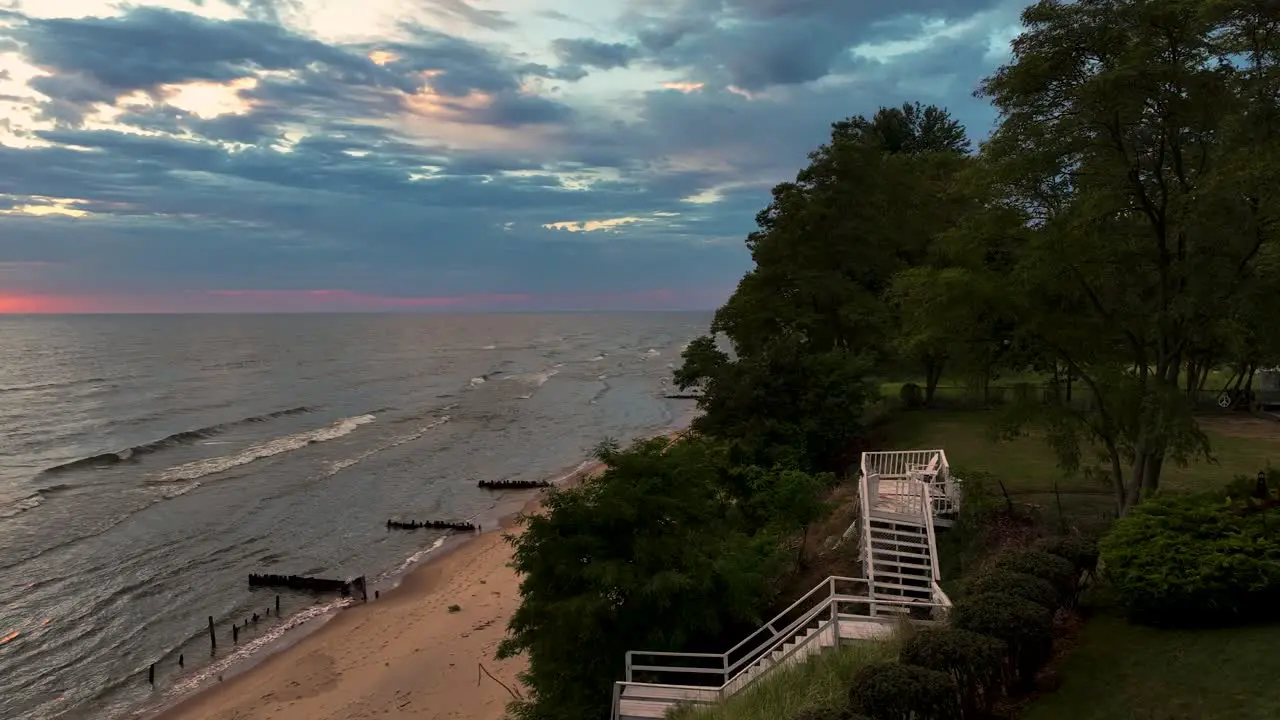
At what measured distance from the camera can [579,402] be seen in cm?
8212

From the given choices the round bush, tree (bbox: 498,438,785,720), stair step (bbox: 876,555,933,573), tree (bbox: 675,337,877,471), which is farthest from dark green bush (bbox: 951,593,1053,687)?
the round bush

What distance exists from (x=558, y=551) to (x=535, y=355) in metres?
141

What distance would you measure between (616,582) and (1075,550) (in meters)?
8.00

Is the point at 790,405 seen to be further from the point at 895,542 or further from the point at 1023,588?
the point at 1023,588

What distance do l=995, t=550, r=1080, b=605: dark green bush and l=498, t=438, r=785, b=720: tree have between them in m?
5.16

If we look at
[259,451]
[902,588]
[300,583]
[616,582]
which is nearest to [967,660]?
[902,588]

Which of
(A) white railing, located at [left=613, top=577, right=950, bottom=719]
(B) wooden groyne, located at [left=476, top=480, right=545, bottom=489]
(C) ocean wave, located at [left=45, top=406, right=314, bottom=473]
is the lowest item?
(B) wooden groyne, located at [left=476, top=480, right=545, bottom=489]

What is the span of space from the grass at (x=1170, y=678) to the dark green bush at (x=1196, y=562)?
0.31 meters

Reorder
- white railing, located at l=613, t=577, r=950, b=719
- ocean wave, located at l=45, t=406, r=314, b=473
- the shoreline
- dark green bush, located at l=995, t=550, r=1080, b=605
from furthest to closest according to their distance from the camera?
ocean wave, located at l=45, t=406, r=314, b=473 → the shoreline → white railing, located at l=613, t=577, r=950, b=719 → dark green bush, located at l=995, t=550, r=1080, b=605

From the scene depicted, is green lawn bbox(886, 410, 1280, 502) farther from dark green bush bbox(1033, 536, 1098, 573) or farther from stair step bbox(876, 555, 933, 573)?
dark green bush bbox(1033, 536, 1098, 573)

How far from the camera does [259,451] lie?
54.9 m

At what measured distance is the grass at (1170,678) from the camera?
9250 millimetres

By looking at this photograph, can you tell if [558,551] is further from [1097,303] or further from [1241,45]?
[1241,45]

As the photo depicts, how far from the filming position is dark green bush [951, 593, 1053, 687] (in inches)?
398
